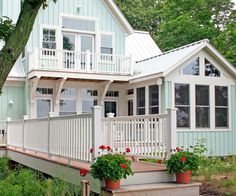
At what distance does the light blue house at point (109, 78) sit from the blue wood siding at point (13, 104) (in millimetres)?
43

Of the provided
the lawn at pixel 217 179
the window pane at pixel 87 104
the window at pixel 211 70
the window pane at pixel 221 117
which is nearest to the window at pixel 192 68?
the window at pixel 211 70

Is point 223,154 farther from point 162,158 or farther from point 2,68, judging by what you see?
point 2,68

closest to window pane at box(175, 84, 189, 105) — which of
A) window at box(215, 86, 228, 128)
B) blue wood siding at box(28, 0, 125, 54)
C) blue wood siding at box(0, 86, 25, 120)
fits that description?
window at box(215, 86, 228, 128)

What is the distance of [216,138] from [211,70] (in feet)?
9.46

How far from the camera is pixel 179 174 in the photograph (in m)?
6.81

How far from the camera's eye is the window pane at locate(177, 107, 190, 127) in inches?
584

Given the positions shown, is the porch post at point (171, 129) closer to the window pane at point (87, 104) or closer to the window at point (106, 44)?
the window pane at point (87, 104)

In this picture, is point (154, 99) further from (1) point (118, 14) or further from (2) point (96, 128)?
(2) point (96, 128)

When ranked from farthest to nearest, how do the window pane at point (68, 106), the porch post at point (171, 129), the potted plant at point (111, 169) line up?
1. the window pane at point (68, 106)
2. the porch post at point (171, 129)
3. the potted plant at point (111, 169)

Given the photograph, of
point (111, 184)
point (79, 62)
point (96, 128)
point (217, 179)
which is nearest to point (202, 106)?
point (79, 62)

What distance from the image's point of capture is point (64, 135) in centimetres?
833

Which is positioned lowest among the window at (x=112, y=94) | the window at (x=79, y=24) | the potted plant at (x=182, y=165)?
the potted plant at (x=182, y=165)

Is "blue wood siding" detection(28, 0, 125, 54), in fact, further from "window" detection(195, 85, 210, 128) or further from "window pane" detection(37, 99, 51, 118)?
"window" detection(195, 85, 210, 128)

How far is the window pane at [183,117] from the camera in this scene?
48.6 ft
